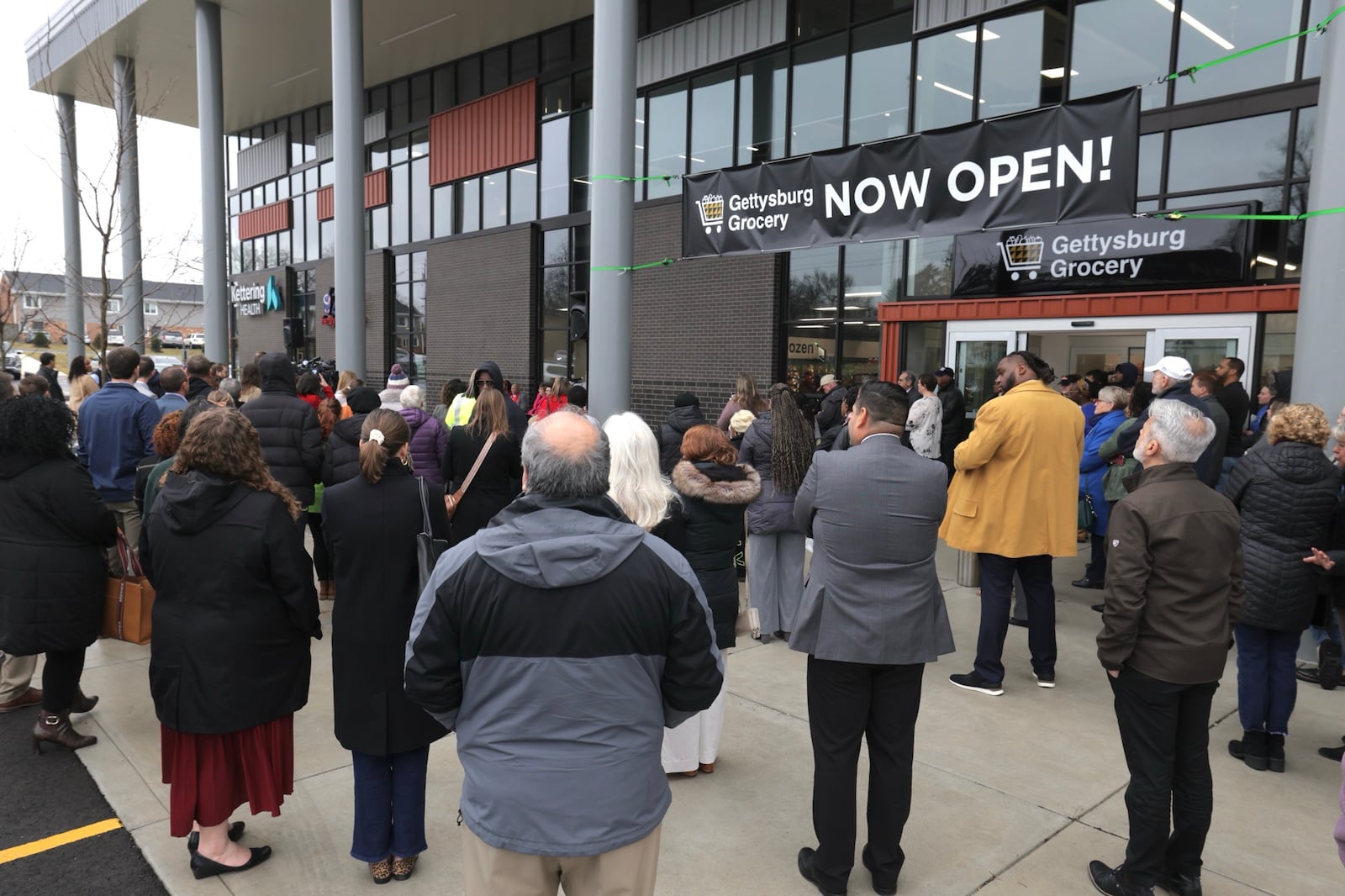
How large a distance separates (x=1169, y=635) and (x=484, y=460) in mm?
4140

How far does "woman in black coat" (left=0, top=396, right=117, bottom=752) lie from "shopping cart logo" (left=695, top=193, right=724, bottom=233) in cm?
553

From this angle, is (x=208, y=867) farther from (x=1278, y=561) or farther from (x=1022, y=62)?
(x=1022, y=62)

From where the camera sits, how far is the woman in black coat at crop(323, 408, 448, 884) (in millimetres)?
3164

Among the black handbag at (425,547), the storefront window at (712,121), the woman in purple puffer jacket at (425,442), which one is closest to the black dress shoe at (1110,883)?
the black handbag at (425,547)

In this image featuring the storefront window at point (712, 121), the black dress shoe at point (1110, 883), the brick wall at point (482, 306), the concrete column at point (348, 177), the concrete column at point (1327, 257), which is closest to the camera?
the black dress shoe at point (1110, 883)

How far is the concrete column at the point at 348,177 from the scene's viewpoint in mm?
12820

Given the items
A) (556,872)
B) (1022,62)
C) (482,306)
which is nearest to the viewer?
(556,872)

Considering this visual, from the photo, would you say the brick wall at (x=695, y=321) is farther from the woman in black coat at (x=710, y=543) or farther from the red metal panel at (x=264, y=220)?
the red metal panel at (x=264, y=220)

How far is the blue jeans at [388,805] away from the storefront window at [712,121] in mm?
13211

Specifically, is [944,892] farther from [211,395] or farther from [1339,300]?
[211,395]

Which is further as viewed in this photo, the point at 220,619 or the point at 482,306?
the point at 482,306

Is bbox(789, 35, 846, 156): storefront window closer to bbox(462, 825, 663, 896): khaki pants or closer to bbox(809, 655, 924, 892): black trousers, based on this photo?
bbox(809, 655, 924, 892): black trousers

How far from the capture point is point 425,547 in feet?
10.5

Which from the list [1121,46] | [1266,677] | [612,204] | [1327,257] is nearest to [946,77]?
[1121,46]
